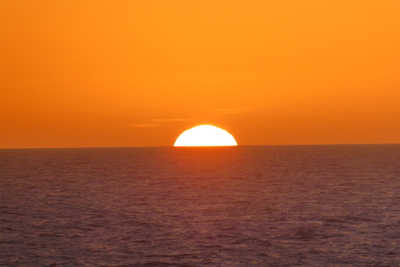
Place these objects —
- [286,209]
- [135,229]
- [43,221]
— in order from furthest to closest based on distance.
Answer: [286,209]
[43,221]
[135,229]

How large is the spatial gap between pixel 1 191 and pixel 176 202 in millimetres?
29578

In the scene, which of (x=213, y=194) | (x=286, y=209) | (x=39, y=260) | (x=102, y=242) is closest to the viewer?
(x=39, y=260)

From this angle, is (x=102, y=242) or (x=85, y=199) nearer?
(x=102, y=242)

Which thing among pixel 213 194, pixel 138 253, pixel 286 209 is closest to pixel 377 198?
pixel 286 209

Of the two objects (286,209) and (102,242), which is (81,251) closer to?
(102,242)

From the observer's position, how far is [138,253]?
3053 cm

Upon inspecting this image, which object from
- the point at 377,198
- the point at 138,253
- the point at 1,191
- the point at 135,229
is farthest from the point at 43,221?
the point at 377,198

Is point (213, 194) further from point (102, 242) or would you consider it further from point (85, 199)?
point (102, 242)

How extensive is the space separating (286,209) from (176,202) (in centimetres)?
1407

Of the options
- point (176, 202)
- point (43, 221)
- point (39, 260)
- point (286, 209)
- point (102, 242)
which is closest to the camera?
point (39, 260)

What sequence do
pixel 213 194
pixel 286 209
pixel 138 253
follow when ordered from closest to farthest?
pixel 138 253 < pixel 286 209 < pixel 213 194

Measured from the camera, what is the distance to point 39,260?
93.9 ft

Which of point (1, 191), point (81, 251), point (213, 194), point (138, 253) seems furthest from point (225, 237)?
point (1, 191)

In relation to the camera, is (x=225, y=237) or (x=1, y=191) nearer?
(x=225, y=237)
